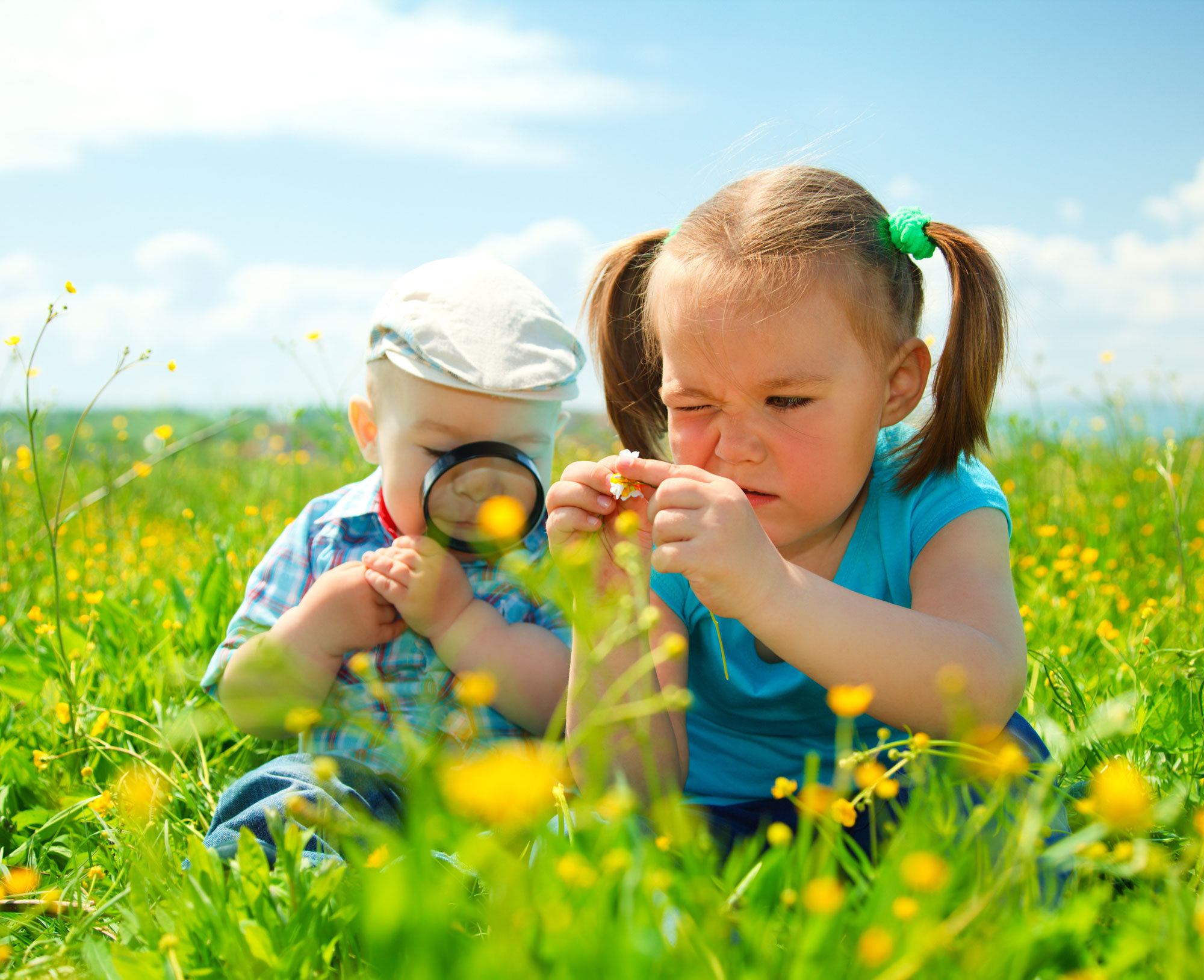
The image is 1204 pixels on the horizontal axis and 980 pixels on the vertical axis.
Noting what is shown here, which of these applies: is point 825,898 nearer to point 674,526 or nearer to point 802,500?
point 674,526

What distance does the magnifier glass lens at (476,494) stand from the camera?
2.13 metres

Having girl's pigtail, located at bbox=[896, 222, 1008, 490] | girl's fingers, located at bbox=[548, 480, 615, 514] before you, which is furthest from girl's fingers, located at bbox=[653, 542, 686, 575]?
girl's pigtail, located at bbox=[896, 222, 1008, 490]

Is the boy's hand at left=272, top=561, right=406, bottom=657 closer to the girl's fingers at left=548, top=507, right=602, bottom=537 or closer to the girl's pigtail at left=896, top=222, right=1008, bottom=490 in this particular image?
the girl's fingers at left=548, top=507, right=602, bottom=537

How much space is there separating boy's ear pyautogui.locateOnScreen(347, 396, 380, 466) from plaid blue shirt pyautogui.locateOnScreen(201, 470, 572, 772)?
0.07 meters

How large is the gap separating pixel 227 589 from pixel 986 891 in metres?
2.34

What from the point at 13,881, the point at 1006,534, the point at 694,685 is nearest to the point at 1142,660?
the point at 1006,534

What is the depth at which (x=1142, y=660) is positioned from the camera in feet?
6.84

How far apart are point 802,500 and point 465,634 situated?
2.93ft

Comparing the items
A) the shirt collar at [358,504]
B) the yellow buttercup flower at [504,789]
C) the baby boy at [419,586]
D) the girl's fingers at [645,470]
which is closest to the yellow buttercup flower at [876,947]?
the yellow buttercup flower at [504,789]

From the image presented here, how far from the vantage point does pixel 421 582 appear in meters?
2.10

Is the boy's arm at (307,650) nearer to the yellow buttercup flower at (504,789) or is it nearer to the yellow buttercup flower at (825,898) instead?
the yellow buttercup flower at (504,789)

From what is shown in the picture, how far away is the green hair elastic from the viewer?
1.88m

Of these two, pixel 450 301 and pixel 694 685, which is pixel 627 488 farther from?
pixel 450 301

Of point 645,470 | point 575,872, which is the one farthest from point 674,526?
point 575,872
